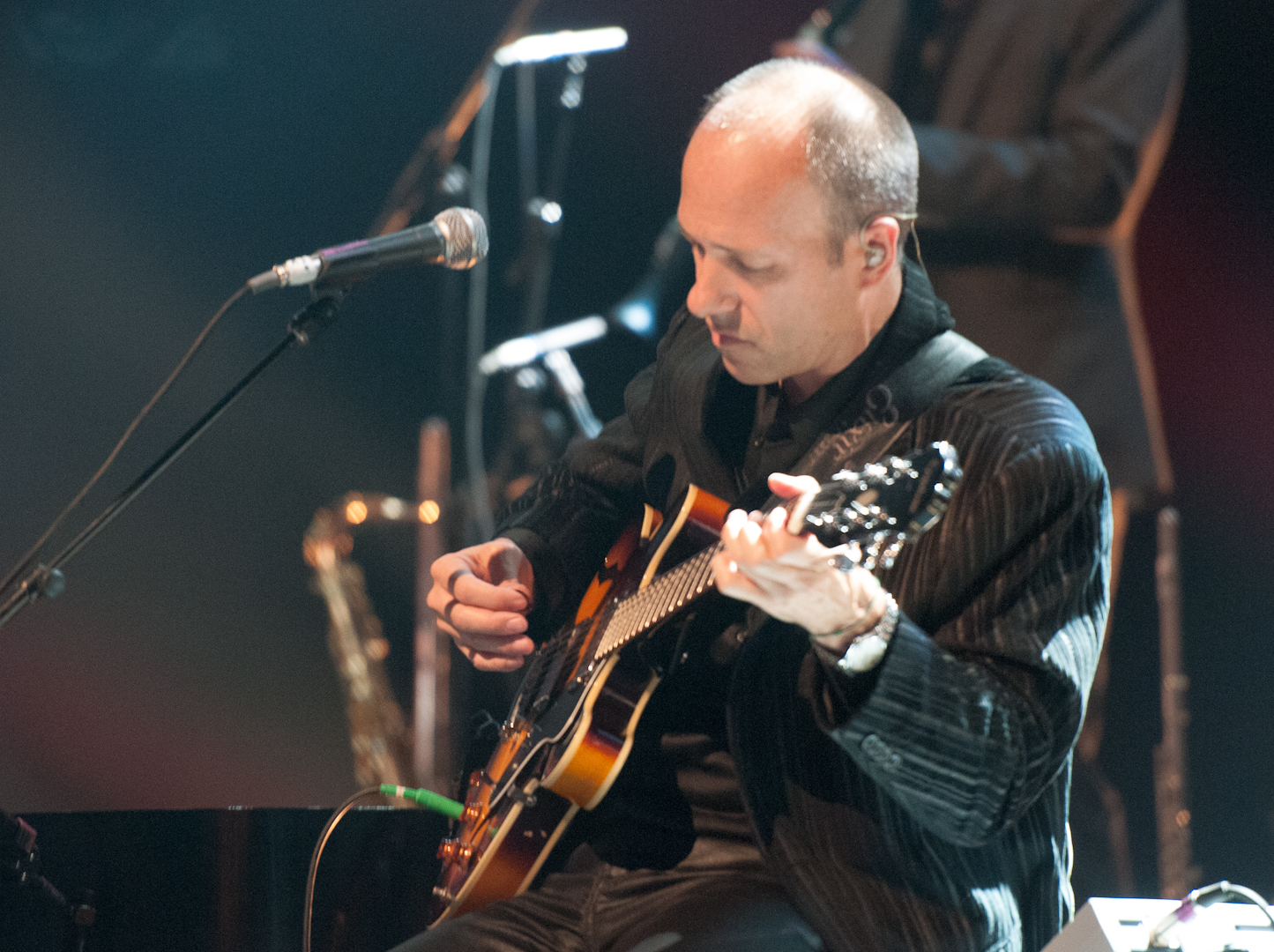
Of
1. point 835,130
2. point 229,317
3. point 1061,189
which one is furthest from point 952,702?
point 229,317

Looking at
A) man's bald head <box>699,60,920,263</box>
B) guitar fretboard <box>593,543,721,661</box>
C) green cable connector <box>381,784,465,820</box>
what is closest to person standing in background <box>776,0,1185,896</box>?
man's bald head <box>699,60,920,263</box>

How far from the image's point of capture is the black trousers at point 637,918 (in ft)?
5.31

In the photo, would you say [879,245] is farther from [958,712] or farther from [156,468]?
[156,468]

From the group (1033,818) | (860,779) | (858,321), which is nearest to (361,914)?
(860,779)

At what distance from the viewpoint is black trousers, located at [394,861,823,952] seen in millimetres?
1617

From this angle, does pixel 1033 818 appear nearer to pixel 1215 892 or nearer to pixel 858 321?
pixel 1215 892

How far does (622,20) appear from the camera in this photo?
432cm

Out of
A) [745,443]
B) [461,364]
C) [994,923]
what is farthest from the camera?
[461,364]

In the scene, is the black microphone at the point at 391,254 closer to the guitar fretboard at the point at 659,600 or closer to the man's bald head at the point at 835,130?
the man's bald head at the point at 835,130

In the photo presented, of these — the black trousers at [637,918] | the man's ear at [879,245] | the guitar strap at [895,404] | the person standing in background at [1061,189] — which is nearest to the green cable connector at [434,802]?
the black trousers at [637,918]

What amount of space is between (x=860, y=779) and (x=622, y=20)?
3.34 m

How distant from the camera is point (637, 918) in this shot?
5.73 feet

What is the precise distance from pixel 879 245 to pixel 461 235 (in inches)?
23.5

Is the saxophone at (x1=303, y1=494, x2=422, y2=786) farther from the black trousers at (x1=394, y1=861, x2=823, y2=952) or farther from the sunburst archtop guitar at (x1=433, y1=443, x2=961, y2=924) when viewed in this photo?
the black trousers at (x1=394, y1=861, x2=823, y2=952)
